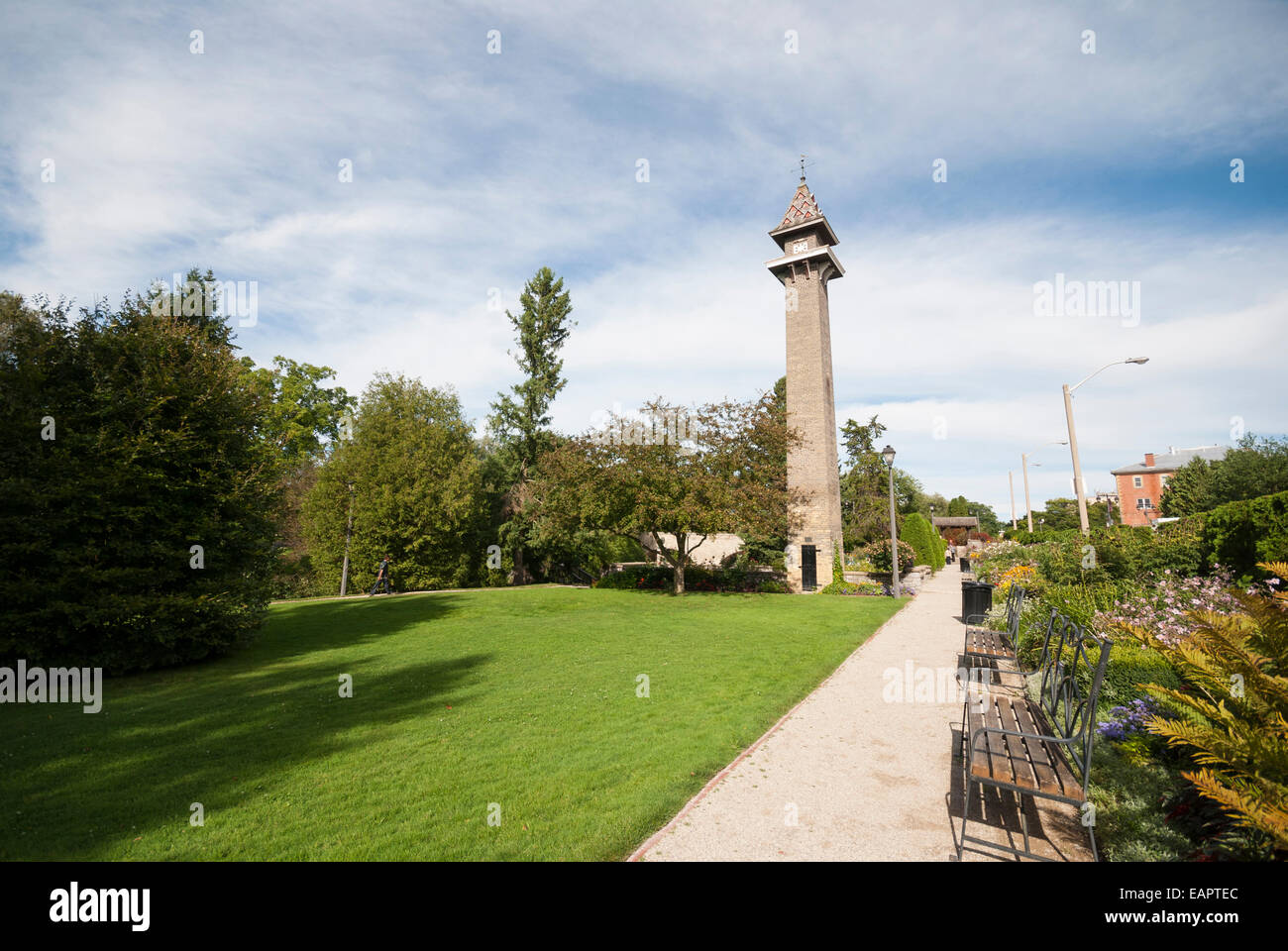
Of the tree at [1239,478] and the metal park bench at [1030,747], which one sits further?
the tree at [1239,478]

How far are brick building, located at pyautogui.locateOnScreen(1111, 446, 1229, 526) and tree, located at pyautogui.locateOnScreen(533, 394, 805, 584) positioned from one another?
6298 cm

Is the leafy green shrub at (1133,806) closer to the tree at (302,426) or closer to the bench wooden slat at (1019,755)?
the bench wooden slat at (1019,755)

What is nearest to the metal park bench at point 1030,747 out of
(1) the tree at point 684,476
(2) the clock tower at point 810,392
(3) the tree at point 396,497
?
(1) the tree at point 684,476

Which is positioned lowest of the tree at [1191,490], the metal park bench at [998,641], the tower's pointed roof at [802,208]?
the metal park bench at [998,641]

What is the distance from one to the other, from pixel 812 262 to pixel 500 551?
75.8ft

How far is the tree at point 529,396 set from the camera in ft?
106

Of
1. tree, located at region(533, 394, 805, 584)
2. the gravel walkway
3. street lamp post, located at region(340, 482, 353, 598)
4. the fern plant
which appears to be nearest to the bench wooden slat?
the gravel walkway

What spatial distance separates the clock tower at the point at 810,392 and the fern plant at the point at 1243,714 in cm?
1927

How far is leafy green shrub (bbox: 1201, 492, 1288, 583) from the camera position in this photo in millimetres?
8992

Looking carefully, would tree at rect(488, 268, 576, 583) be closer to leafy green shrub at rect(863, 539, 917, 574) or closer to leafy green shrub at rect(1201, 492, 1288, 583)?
leafy green shrub at rect(863, 539, 917, 574)

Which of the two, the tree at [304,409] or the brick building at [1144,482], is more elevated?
the tree at [304,409]

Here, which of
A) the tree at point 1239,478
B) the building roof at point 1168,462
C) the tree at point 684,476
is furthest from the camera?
the building roof at point 1168,462
